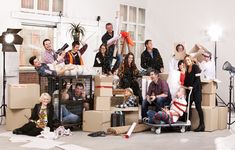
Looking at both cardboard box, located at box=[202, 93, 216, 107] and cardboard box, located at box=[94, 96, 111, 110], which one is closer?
cardboard box, located at box=[94, 96, 111, 110]

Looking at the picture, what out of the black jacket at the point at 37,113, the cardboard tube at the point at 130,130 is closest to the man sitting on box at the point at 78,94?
the black jacket at the point at 37,113

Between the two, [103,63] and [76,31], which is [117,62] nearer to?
[103,63]

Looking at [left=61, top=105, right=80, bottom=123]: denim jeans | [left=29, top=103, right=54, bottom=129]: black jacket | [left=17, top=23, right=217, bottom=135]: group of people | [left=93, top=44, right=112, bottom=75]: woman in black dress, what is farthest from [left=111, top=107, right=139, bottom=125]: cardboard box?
[left=29, top=103, right=54, bottom=129]: black jacket

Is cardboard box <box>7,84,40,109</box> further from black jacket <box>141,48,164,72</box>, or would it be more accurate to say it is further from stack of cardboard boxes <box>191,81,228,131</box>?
stack of cardboard boxes <box>191,81,228,131</box>

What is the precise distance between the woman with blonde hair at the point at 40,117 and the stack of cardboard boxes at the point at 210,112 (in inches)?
104

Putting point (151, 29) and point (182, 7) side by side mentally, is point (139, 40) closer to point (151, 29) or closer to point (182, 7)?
point (151, 29)

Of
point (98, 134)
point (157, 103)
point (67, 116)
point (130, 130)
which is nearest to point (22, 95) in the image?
point (67, 116)

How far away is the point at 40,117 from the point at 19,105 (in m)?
0.48

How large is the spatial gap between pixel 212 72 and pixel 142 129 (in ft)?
7.85

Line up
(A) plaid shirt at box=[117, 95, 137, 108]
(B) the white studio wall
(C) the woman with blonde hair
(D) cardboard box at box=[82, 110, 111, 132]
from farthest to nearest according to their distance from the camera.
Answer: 1. (B) the white studio wall
2. (A) plaid shirt at box=[117, 95, 137, 108]
3. (D) cardboard box at box=[82, 110, 111, 132]
4. (C) the woman with blonde hair

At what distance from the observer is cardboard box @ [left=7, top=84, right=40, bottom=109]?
6.67 metres

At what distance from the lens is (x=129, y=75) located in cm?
786

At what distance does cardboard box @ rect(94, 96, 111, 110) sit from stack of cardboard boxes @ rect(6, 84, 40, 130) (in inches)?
45.1

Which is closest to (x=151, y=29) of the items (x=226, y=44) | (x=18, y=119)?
(x=226, y=44)
